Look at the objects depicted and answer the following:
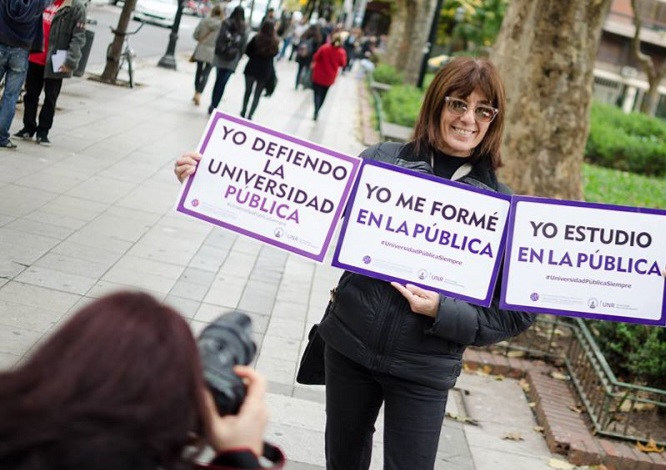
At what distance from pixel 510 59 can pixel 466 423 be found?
4.57m

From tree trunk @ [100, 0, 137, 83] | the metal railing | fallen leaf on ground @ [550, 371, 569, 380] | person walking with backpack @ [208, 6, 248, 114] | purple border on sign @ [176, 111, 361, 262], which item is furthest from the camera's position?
tree trunk @ [100, 0, 137, 83]

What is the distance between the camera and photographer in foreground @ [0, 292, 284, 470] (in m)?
1.55


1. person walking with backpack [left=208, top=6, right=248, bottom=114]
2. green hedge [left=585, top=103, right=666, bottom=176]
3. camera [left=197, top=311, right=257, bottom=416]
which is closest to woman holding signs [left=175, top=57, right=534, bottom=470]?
camera [left=197, top=311, right=257, bottom=416]

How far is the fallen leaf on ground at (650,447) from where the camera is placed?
633 centimetres

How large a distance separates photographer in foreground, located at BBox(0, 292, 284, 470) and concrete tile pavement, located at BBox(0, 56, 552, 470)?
11.9ft

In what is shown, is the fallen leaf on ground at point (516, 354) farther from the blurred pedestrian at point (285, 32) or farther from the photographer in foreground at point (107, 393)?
the blurred pedestrian at point (285, 32)

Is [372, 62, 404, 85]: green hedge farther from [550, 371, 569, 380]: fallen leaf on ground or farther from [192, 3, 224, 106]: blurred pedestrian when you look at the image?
[550, 371, 569, 380]: fallen leaf on ground

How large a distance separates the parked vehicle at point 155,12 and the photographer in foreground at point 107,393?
34171mm

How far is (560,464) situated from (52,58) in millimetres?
7088

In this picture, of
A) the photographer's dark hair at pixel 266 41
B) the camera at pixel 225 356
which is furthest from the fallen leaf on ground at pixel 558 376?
the photographer's dark hair at pixel 266 41

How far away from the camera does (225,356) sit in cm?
203

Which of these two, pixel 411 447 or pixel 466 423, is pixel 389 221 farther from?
pixel 466 423

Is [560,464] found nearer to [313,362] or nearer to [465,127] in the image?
[313,362]

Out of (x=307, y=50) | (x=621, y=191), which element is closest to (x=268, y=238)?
(x=621, y=191)
